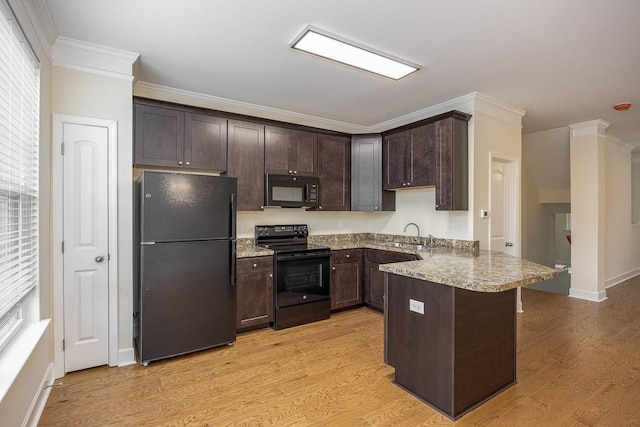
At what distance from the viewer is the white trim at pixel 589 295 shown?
4.90 metres

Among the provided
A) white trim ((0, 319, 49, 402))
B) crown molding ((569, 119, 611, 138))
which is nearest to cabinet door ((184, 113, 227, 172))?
white trim ((0, 319, 49, 402))

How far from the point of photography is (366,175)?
15.5 feet

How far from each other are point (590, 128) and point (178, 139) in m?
5.76

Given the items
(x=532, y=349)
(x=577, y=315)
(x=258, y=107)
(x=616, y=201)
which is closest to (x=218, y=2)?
(x=258, y=107)

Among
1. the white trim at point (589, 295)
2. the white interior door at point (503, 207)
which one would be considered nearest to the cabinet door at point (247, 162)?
the white interior door at point (503, 207)

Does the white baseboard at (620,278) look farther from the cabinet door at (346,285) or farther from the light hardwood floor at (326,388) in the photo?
the cabinet door at (346,285)

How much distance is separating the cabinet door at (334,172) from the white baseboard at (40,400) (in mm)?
3171

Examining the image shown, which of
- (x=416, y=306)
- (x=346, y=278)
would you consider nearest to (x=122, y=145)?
(x=416, y=306)

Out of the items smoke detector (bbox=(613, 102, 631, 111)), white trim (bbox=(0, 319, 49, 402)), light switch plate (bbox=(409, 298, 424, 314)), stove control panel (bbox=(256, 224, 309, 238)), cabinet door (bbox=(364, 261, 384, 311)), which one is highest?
smoke detector (bbox=(613, 102, 631, 111))

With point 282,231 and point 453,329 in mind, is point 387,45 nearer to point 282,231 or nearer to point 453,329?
point 453,329

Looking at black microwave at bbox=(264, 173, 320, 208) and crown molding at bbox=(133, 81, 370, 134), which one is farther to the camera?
black microwave at bbox=(264, 173, 320, 208)

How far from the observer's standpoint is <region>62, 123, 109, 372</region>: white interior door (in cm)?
266

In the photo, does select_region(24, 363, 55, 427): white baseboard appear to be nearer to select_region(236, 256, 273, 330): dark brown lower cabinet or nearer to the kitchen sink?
select_region(236, 256, 273, 330): dark brown lower cabinet

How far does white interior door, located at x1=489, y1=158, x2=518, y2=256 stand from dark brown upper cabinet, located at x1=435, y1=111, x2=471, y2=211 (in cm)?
61
